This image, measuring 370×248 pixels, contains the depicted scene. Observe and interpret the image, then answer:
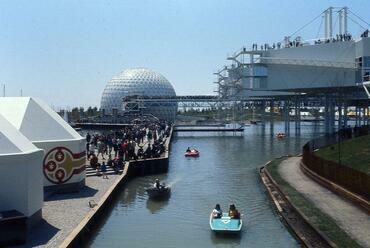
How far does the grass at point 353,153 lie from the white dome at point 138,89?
10391cm

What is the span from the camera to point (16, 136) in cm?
2338

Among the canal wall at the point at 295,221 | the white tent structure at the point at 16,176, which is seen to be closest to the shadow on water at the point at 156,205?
the canal wall at the point at 295,221

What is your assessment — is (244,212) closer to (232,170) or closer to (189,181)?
(189,181)

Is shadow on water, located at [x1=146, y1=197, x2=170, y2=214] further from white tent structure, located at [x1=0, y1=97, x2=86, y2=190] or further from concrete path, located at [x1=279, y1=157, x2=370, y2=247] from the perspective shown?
concrete path, located at [x1=279, y1=157, x2=370, y2=247]

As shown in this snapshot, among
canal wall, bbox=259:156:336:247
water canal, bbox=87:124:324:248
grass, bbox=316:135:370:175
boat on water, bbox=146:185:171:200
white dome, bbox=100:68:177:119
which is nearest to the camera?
canal wall, bbox=259:156:336:247

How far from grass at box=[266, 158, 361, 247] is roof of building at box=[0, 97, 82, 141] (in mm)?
12754

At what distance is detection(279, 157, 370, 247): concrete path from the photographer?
22625 millimetres

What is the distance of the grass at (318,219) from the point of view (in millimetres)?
21156

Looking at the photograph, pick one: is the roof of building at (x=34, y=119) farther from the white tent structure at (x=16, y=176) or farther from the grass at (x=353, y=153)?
the grass at (x=353, y=153)

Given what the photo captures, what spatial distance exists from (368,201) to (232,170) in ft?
77.8

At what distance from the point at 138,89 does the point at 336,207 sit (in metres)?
128

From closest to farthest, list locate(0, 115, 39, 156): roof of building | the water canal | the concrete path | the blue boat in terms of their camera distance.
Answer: locate(0, 115, 39, 156): roof of building
the concrete path
the water canal
the blue boat

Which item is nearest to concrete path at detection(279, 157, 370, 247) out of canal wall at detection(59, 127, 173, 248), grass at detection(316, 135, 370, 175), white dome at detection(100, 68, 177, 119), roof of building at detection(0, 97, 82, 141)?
grass at detection(316, 135, 370, 175)

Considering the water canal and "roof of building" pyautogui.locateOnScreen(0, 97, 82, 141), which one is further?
"roof of building" pyautogui.locateOnScreen(0, 97, 82, 141)
